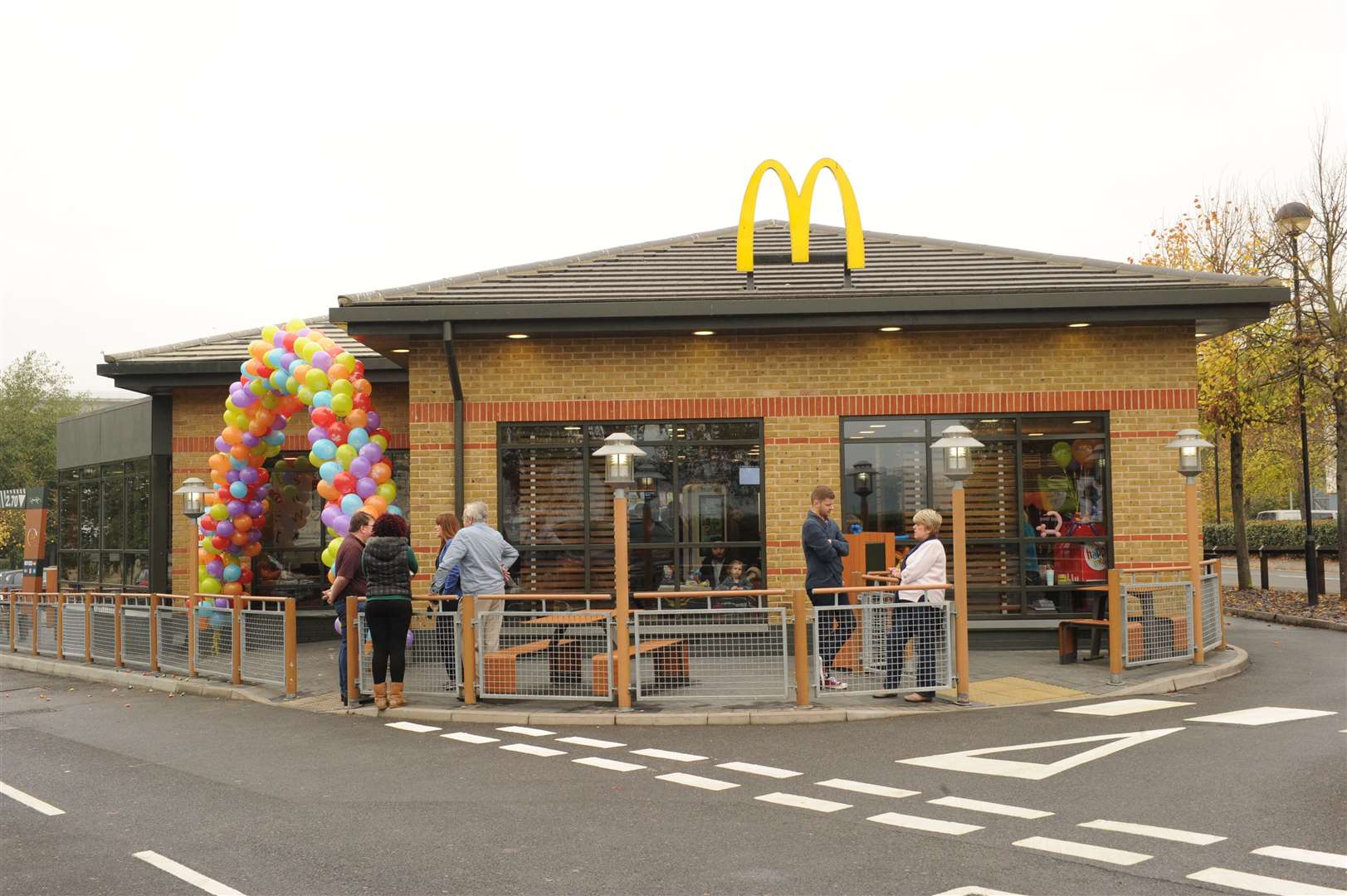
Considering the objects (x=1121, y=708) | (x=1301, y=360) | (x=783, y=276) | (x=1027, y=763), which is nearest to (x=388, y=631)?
(x=1027, y=763)

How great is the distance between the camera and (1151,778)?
702 cm

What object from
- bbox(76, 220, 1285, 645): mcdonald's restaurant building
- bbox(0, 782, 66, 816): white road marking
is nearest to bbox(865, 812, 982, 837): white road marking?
bbox(0, 782, 66, 816): white road marking

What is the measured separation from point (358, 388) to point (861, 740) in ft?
25.6

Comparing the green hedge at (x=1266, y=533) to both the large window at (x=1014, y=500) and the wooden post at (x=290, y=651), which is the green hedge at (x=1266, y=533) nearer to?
the large window at (x=1014, y=500)

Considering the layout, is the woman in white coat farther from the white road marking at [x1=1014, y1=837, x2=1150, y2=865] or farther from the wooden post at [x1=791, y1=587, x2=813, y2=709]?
the white road marking at [x1=1014, y1=837, x2=1150, y2=865]

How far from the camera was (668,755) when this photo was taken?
8164mm

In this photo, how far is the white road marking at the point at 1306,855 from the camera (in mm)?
5180

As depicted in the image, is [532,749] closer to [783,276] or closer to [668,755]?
[668,755]

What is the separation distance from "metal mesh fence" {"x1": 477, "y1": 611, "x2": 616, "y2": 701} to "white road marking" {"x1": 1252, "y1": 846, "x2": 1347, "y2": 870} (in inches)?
228

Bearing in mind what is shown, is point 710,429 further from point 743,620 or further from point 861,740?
point 861,740

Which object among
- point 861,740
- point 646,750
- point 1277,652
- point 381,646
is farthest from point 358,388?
point 1277,652

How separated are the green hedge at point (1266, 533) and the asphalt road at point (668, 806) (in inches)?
1183

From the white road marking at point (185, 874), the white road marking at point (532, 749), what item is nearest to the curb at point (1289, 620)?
the white road marking at point (532, 749)

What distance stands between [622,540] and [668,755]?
2.44 m
